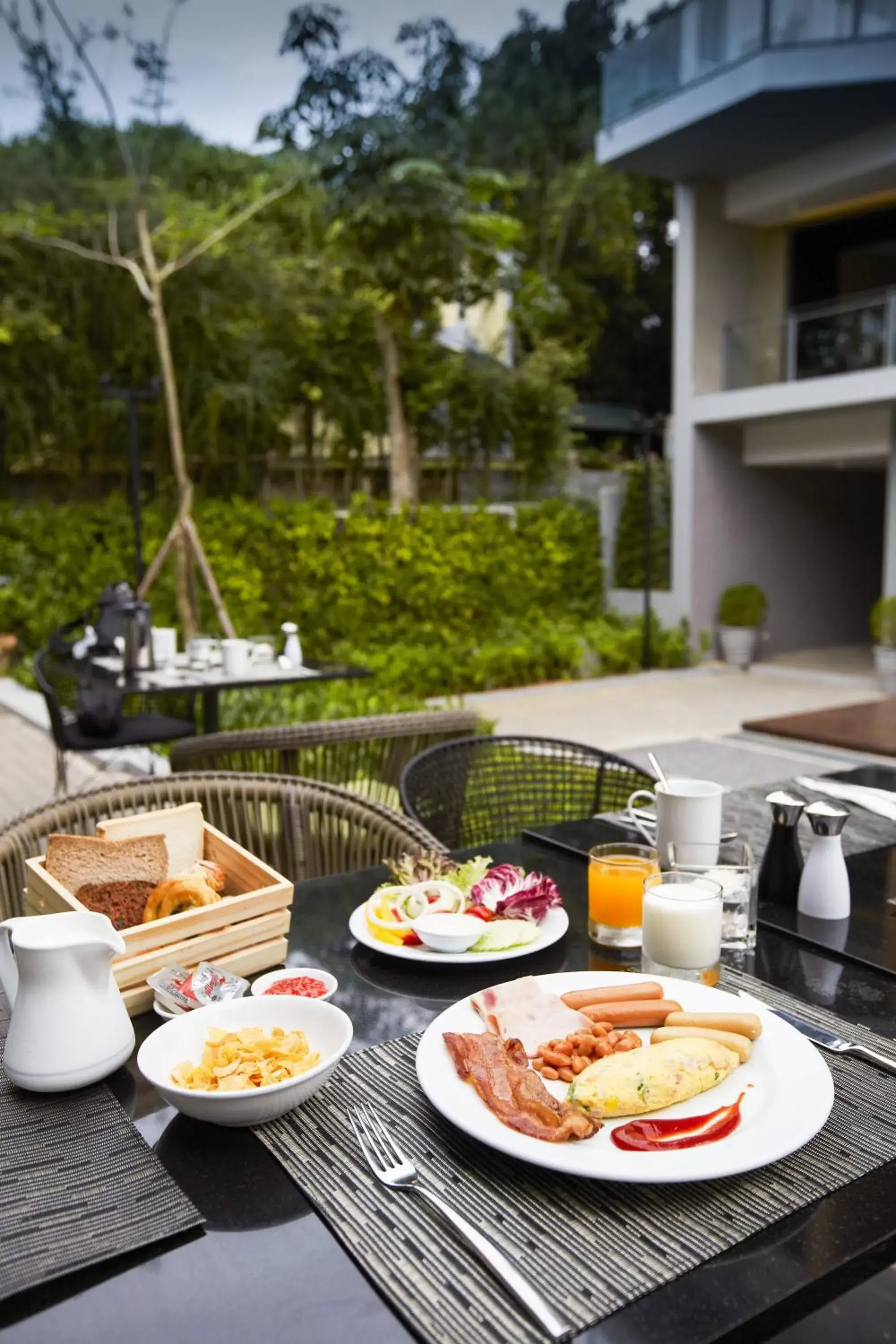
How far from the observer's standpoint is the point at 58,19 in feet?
24.7

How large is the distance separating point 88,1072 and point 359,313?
11.6 m

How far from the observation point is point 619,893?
1345 millimetres

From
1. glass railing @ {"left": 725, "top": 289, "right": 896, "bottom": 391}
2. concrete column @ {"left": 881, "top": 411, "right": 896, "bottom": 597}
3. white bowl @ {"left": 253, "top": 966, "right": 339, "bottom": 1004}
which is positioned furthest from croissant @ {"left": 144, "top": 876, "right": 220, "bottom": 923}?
concrete column @ {"left": 881, "top": 411, "right": 896, "bottom": 597}

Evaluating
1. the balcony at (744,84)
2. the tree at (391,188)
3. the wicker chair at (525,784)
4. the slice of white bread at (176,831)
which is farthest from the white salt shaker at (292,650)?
the balcony at (744,84)

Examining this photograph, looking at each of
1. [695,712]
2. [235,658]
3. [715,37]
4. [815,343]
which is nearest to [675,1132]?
[235,658]

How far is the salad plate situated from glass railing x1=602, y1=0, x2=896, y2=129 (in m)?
9.99

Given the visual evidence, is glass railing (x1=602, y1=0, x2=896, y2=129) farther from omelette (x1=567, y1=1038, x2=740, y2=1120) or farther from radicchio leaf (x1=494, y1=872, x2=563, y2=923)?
omelette (x1=567, y1=1038, x2=740, y2=1120)

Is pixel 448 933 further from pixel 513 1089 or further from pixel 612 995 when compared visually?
pixel 513 1089

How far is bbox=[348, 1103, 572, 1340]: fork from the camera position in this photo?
0.72 meters

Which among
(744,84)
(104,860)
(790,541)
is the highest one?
(744,84)

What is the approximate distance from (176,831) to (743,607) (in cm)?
1032

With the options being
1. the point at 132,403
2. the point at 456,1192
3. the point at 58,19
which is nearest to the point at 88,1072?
the point at 456,1192

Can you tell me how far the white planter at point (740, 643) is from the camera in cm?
1112

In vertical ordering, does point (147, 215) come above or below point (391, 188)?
below
